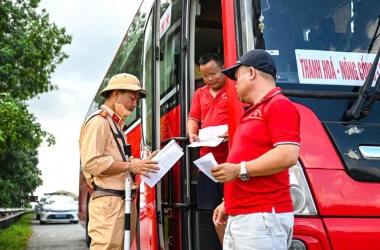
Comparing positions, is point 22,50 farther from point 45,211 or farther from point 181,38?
point 181,38

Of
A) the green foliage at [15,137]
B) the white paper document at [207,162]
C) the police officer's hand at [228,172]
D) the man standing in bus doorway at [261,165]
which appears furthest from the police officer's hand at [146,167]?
the green foliage at [15,137]

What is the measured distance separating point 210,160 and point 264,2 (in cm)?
131

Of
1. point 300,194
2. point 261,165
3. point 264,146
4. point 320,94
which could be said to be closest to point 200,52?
point 320,94

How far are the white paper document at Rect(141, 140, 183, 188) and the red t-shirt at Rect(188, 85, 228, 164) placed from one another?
233 mm

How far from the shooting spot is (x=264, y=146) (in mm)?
2635

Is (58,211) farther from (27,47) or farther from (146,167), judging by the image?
(146,167)

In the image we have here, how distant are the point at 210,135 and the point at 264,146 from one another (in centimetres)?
125

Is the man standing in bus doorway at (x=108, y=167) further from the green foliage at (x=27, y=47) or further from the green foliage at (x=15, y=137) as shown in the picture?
the green foliage at (x=27, y=47)

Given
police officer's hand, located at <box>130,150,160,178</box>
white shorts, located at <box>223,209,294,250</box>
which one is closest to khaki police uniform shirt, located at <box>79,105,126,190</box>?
police officer's hand, located at <box>130,150,160,178</box>

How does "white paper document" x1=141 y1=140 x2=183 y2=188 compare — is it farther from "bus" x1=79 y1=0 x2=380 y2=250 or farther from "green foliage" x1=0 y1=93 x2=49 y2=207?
"green foliage" x1=0 y1=93 x2=49 y2=207

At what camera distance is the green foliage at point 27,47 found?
18438mm

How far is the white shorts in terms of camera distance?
2531mm

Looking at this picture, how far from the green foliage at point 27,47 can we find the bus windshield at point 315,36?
52.0 ft

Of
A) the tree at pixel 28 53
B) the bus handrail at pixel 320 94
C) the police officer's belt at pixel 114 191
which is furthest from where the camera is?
the tree at pixel 28 53
